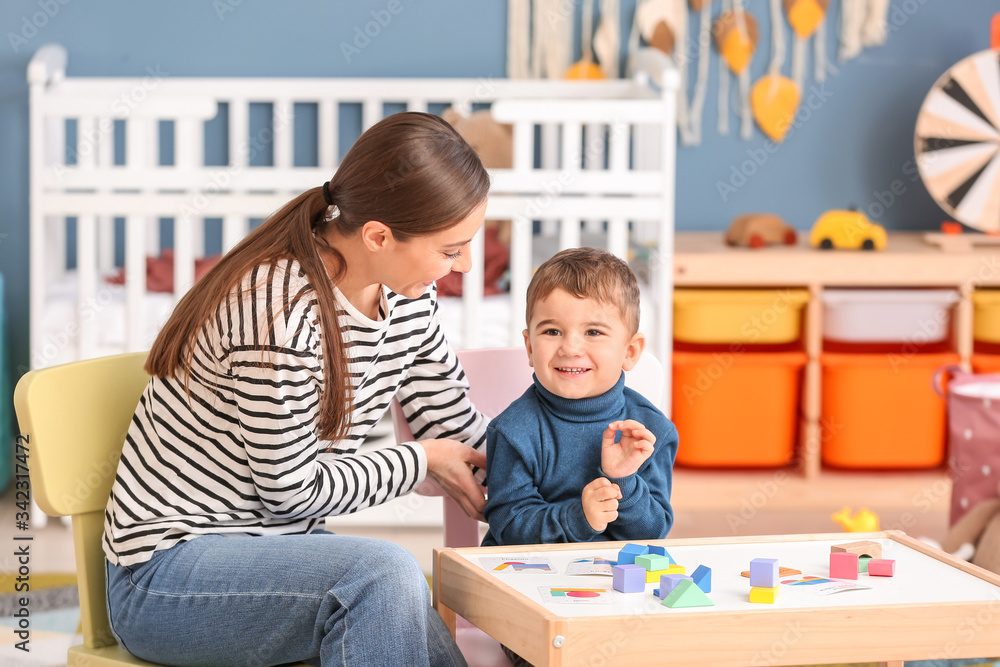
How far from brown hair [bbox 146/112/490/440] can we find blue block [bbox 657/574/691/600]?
0.41 meters

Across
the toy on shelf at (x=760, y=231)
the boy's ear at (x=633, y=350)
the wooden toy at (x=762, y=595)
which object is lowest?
the wooden toy at (x=762, y=595)

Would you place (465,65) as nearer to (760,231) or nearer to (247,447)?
(760,231)

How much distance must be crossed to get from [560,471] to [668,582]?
31 centimetres

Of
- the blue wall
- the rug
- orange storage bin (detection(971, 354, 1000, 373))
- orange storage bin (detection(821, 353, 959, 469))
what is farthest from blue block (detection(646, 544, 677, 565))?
the blue wall

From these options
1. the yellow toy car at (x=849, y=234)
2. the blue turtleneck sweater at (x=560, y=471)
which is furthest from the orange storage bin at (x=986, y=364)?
the blue turtleneck sweater at (x=560, y=471)

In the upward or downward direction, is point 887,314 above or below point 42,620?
above

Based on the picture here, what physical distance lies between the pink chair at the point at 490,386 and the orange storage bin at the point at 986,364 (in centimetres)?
165

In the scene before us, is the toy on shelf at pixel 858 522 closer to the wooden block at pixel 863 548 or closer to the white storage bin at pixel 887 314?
the white storage bin at pixel 887 314

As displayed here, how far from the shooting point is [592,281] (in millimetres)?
1229

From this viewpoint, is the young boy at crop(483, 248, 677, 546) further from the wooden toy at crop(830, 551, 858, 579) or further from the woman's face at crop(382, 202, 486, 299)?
the wooden toy at crop(830, 551, 858, 579)

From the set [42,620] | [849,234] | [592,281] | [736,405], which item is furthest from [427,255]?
[849,234]

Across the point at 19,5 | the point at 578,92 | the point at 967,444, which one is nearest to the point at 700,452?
the point at 967,444

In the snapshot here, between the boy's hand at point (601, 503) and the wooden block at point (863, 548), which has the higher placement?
the boy's hand at point (601, 503)

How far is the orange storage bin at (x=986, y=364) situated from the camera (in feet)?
8.98
